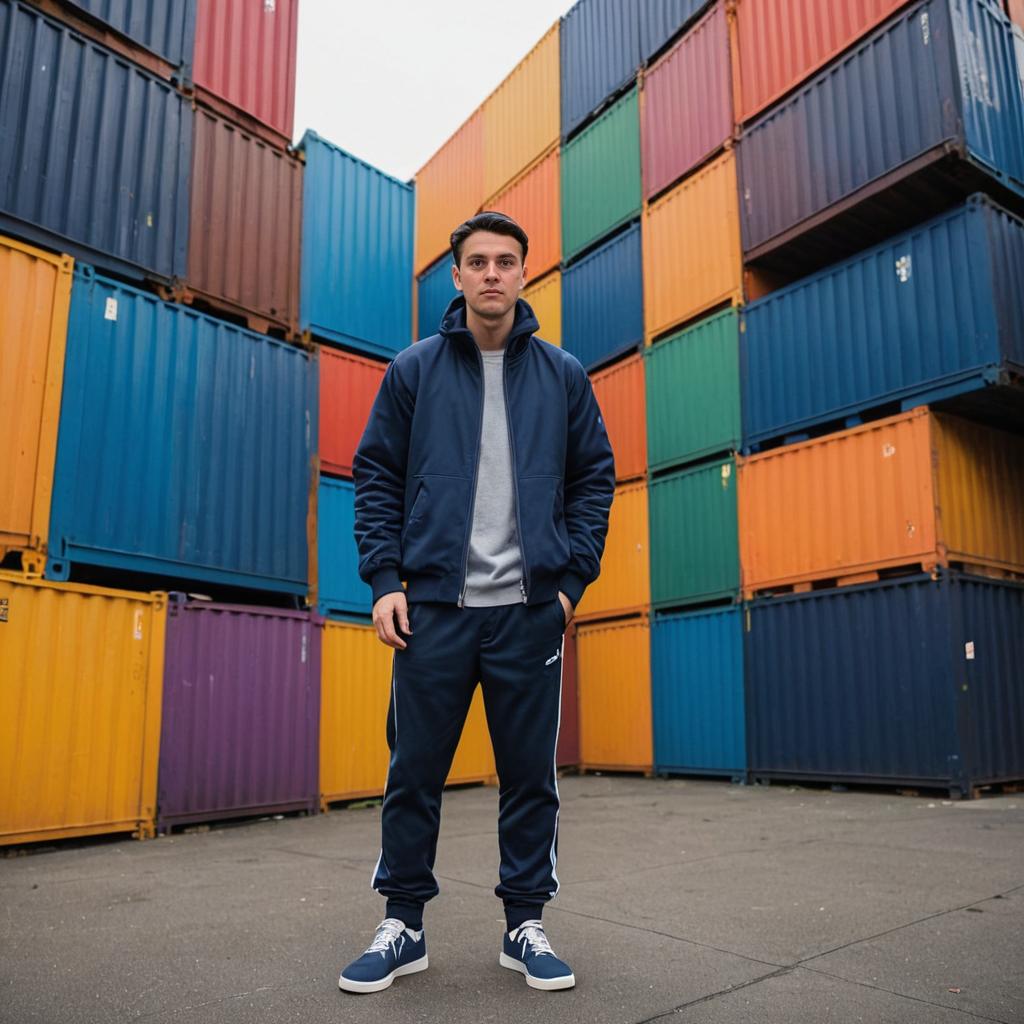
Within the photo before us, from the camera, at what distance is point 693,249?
483 inches

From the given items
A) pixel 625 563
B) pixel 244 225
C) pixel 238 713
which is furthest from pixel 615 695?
pixel 244 225

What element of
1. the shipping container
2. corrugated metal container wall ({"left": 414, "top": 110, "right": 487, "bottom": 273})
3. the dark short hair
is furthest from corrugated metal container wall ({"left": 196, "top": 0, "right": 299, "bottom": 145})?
the dark short hair

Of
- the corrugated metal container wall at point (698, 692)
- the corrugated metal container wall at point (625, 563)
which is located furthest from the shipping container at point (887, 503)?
the corrugated metal container wall at point (625, 563)

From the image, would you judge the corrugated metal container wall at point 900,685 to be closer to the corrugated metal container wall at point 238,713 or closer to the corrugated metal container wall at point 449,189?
the corrugated metal container wall at point 238,713

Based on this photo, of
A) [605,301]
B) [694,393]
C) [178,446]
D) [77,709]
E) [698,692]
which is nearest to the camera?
[77,709]

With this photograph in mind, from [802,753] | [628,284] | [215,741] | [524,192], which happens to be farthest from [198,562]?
[524,192]

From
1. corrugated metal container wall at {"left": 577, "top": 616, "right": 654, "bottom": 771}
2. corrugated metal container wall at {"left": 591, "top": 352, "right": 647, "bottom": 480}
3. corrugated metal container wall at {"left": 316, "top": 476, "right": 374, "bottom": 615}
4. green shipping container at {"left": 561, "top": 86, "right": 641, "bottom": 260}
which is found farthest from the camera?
green shipping container at {"left": 561, "top": 86, "right": 641, "bottom": 260}

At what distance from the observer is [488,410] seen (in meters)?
2.76

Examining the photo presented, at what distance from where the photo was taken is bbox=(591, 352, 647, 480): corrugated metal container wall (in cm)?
1283

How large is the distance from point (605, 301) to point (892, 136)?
198 inches

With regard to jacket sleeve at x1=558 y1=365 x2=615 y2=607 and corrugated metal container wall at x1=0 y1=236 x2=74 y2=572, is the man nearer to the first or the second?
jacket sleeve at x1=558 y1=365 x2=615 y2=607

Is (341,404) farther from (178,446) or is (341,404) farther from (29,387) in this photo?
(29,387)

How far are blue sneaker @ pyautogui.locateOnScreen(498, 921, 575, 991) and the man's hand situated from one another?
3.04 ft

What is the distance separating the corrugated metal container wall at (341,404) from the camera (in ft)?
36.9
